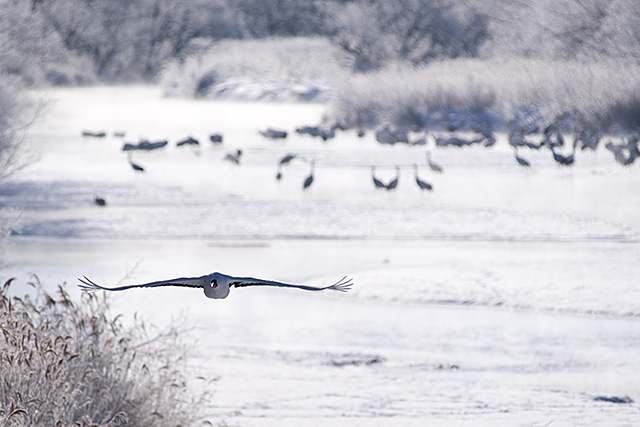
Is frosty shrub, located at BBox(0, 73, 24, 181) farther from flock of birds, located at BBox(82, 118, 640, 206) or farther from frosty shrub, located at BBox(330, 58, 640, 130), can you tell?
frosty shrub, located at BBox(330, 58, 640, 130)

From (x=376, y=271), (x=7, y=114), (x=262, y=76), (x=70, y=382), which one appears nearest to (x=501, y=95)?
(x=7, y=114)

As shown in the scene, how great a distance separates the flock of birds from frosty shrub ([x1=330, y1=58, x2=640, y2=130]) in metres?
0.85

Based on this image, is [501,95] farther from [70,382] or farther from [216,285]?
[216,285]

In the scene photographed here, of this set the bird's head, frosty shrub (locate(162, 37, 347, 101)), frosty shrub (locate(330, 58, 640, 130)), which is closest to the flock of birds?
frosty shrub (locate(330, 58, 640, 130))

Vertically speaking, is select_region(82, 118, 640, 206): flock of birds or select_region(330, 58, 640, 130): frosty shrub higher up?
select_region(330, 58, 640, 130): frosty shrub

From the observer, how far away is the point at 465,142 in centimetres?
2397

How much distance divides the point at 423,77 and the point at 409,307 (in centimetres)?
2328

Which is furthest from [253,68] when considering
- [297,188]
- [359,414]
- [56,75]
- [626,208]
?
[359,414]

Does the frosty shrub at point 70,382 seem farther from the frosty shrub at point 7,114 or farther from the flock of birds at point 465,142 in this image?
Answer: the flock of birds at point 465,142

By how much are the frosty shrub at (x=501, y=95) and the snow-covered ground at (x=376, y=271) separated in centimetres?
566

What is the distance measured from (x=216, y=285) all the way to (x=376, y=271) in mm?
7732

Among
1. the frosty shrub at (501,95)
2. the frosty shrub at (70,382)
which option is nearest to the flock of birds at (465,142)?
the frosty shrub at (501,95)

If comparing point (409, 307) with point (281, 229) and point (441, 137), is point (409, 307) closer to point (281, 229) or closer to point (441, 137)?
point (281, 229)

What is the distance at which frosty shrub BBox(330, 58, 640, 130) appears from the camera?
26.5 m
